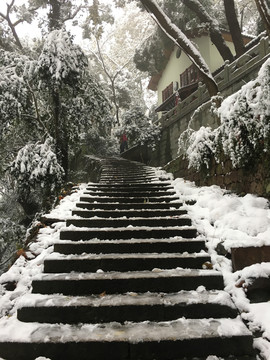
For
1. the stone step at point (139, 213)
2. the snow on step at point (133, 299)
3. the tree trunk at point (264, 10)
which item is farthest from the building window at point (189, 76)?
the snow on step at point (133, 299)

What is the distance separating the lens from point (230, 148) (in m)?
4.17

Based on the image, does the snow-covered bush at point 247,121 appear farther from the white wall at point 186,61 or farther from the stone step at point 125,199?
the white wall at point 186,61

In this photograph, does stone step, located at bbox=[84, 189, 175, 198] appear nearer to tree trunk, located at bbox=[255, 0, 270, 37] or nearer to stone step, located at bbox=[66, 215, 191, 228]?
stone step, located at bbox=[66, 215, 191, 228]

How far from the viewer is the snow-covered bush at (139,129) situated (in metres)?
14.4

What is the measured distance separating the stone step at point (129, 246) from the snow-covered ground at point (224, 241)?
A: 21 cm

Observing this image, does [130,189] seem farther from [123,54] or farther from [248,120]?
[123,54]

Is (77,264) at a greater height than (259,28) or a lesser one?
lesser

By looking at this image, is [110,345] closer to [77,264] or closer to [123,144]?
[77,264]

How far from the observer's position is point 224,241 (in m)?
3.38

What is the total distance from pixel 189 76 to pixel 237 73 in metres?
7.97

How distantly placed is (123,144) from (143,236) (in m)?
13.9

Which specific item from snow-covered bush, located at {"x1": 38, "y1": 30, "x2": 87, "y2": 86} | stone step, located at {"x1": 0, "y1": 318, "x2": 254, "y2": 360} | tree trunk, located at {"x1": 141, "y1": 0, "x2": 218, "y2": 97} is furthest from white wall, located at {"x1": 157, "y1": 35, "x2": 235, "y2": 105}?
stone step, located at {"x1": 0, "y1": 318, "x2": 254, "y2": 360}

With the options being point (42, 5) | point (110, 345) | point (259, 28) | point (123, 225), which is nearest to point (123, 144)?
point (42, 5)

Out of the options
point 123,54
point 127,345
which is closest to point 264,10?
point 127,345
